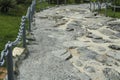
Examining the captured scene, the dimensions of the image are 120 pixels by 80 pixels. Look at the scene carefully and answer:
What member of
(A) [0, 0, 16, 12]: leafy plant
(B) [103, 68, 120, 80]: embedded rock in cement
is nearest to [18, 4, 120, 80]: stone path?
(B) [103, 68, 120, 80]: embedded rock in cement

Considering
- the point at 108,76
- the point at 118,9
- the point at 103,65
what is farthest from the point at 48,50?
the point at 118,9

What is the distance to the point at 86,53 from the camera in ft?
37.5

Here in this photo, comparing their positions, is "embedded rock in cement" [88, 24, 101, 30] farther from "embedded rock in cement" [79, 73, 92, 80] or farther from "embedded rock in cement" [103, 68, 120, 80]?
"embedded rock in cement" [79, 73, 92, 80]

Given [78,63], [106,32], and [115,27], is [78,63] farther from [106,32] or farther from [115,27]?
[115,27]

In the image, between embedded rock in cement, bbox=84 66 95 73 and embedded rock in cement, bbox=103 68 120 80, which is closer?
embedded rock in cement, bbox=103 68 120 80

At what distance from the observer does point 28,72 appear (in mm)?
9016

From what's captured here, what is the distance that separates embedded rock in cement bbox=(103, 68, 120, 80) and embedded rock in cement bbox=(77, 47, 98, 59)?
1391mm

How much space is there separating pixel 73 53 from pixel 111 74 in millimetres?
2377

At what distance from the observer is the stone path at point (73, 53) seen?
30.0 feet

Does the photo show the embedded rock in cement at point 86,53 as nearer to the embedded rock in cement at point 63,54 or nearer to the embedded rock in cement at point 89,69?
the embedded rock in cement at point 63,54

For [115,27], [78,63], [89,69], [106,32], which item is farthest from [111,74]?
[115,27]

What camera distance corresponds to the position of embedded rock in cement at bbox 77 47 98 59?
36.2 feet

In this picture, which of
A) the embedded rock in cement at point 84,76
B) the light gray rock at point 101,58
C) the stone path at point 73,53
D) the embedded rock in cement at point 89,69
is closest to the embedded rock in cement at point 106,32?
the stone path at point 73,53

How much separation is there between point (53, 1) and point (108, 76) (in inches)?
983
